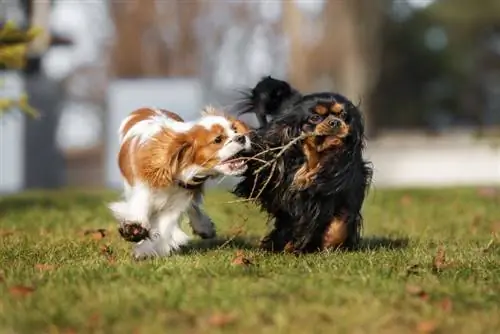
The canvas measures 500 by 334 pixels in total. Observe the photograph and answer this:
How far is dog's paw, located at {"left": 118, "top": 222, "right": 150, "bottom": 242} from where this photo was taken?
6406 millimetres

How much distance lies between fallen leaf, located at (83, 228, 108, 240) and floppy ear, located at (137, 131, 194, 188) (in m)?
1.77

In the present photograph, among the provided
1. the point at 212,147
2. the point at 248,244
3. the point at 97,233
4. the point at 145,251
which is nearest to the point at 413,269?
the point at 212,147

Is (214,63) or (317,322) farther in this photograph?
(214,63)

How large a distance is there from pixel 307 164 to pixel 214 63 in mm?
35551

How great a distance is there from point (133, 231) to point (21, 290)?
145 cm

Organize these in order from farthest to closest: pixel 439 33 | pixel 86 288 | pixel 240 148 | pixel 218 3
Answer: pixel 439 33, pixel 218 3, pixel 240 148, pixel 86 288

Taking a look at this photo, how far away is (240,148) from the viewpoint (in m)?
6.29

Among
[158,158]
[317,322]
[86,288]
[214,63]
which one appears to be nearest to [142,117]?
[158,158]

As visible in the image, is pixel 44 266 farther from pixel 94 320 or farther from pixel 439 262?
pixel 439 262

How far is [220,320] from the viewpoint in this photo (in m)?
4.43

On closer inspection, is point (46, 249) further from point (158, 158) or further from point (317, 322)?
point (317, 322)

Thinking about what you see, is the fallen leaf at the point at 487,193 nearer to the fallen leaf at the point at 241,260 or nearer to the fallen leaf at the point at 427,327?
the fallen leaf at the point at 241,260

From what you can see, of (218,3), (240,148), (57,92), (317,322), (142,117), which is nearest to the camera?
(317,322)

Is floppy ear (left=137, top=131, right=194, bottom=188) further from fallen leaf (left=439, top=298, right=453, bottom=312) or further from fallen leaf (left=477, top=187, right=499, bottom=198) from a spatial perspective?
fallen leaf (left=477, top=187, right=499, bottom=198)
